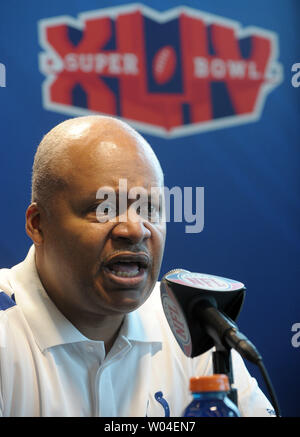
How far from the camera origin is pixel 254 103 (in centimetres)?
265

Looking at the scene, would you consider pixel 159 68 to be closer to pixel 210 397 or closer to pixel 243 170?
pixel 243 170

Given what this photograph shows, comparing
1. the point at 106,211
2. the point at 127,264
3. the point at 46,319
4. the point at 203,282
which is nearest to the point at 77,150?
the point at 106,211

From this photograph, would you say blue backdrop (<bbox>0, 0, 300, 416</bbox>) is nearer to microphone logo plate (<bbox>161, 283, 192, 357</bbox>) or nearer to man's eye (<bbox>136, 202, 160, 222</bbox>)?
man's eye (<bbox>136, 202, 160, 222</bbox>)

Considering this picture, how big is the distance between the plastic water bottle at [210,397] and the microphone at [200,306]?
98 mm

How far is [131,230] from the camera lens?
3.86ft

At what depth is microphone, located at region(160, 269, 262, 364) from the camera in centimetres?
85

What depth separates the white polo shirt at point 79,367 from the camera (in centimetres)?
120

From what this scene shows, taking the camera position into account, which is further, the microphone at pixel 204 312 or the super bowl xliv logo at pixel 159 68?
the super bowl xliv logo at pixel 159 68

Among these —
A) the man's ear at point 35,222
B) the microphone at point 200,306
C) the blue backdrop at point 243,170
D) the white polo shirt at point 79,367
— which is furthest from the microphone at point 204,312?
the blue backdrop at point 243,170

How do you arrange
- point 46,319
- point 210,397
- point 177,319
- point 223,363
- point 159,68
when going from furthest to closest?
point 159,68
point 46,319
point 177,319
point 223,363
point 210,397

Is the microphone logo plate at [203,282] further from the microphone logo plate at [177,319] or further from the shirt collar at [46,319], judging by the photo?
the shirt collar at [46,319]

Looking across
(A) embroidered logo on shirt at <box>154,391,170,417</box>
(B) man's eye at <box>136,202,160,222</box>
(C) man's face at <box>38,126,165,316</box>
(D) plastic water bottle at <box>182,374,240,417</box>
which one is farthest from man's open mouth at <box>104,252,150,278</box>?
(D) plastic water bottle at <box>182,374,240,417</box>

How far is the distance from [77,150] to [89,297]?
327mm

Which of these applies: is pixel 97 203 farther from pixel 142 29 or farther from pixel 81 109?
pixel 142 29
